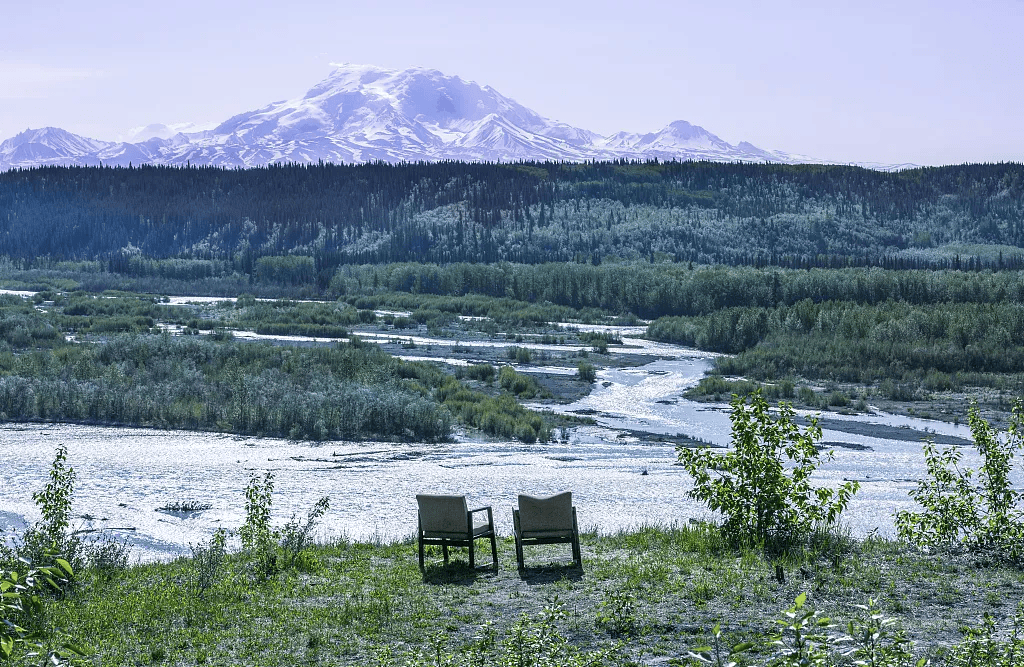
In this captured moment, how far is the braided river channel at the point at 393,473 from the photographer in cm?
1961

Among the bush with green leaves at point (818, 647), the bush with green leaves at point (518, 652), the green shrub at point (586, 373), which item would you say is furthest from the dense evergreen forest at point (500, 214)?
the bush with green leaves at point (818, 647)

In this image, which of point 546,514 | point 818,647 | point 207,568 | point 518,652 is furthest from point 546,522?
point 818,647

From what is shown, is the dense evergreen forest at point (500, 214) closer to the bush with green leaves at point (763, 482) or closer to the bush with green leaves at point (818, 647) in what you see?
the bush with green leaves at point (763, 482)

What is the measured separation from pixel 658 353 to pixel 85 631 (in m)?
46.6

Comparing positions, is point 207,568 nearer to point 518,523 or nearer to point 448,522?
point 448,522

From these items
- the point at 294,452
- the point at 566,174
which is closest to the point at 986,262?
the point at 566,174

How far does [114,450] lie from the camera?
27.2 meters

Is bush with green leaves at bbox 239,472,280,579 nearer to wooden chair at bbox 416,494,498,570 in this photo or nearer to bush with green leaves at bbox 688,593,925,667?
wooden chair at bbox 416,494,498,570

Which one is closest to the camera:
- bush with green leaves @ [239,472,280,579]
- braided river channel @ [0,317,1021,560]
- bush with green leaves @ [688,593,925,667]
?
bush with green leaves @ [688,593,925,667]

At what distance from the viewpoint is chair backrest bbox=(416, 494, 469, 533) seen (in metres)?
12.0

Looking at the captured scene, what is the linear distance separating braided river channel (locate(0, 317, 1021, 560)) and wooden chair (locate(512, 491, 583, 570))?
429 centimetres

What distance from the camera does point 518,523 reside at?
1187 cm

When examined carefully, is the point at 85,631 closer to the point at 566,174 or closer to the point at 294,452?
the point at 294,452

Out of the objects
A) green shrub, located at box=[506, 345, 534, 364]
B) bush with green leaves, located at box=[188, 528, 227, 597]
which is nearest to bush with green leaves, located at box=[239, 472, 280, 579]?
bush with green leaves, located at box=[188, 528, 227, 597]
